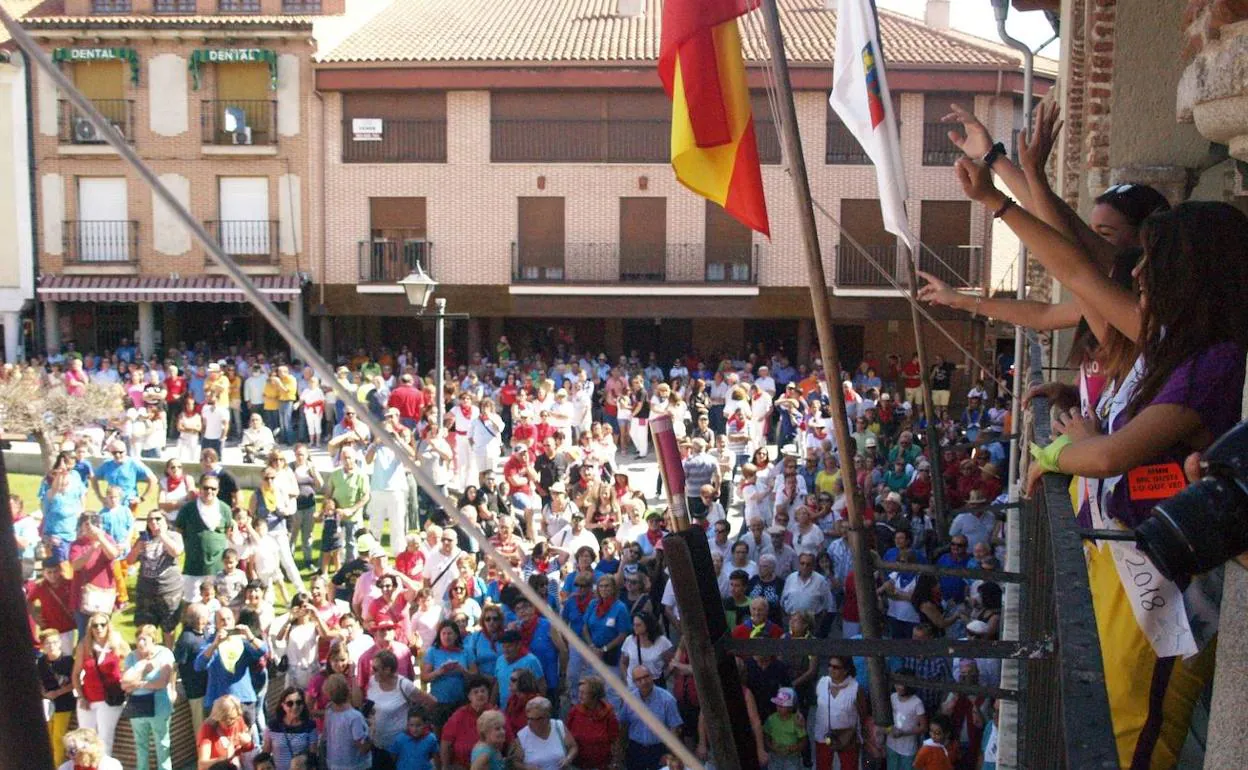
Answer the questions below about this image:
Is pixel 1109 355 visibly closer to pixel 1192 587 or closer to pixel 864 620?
pixel 1192 587

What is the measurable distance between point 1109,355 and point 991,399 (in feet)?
55.8

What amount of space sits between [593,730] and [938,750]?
6.46ft

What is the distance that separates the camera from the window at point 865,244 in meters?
27.2

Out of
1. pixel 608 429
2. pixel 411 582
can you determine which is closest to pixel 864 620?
pixel 411 582

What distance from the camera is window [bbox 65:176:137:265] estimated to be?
94.6 ft

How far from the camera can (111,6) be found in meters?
29.8

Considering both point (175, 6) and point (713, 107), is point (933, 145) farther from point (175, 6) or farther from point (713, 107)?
point (713, 107)

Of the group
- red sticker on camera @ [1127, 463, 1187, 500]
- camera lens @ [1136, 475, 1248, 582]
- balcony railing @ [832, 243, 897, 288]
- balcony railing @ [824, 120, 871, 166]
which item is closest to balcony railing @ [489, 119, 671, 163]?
balcony railing @ [824, 120, 871, 166]

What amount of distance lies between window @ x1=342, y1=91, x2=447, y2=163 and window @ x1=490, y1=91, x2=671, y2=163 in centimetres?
118

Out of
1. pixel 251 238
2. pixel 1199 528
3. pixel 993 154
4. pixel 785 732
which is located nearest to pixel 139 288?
pixel 251 238

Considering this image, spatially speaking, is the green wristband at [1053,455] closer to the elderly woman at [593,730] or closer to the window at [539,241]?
the elderly woman at [593,730]

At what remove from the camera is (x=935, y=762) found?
719cm

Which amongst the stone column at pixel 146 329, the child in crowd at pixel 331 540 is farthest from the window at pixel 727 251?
the child in crowd at pixel 331 540

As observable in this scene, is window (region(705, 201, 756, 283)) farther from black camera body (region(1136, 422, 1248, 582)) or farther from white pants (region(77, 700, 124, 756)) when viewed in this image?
black camera body (region(1136, 422, 1248, 582))
